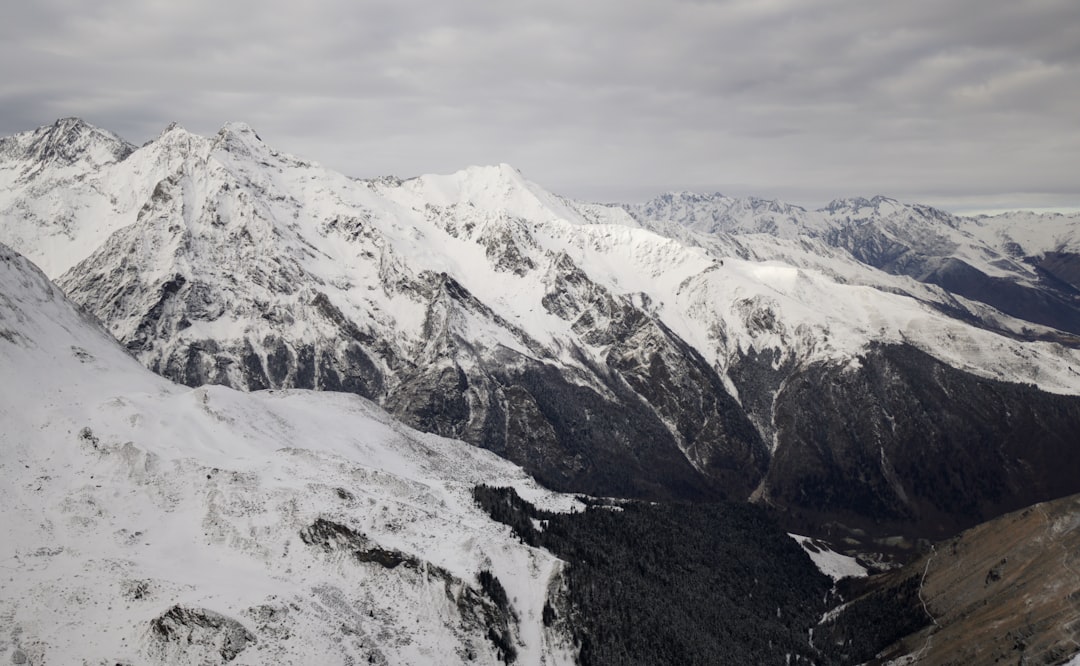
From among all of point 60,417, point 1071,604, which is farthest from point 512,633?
point 1071,604

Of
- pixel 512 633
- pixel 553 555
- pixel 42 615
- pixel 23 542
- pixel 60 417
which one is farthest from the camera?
pixel 553 555

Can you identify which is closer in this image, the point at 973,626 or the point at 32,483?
the point at 32,483

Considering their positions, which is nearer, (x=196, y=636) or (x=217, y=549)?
(x=196, y=636)

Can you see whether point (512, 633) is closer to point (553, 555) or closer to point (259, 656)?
point (553, 555)

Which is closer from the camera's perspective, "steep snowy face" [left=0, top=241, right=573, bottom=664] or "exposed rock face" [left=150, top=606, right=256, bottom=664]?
"exposed rock face" [left=150, top=606, right=256, bottom=664]

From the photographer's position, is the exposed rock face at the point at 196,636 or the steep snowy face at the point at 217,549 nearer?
the exposed rock face at the point at 196,636

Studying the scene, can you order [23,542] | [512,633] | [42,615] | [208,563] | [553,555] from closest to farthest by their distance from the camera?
[42,615] < [23,542] < [208,563] < [512,633] < [553,555]

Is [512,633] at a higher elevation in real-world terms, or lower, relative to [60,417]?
lower

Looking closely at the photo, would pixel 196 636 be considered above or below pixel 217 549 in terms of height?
below
